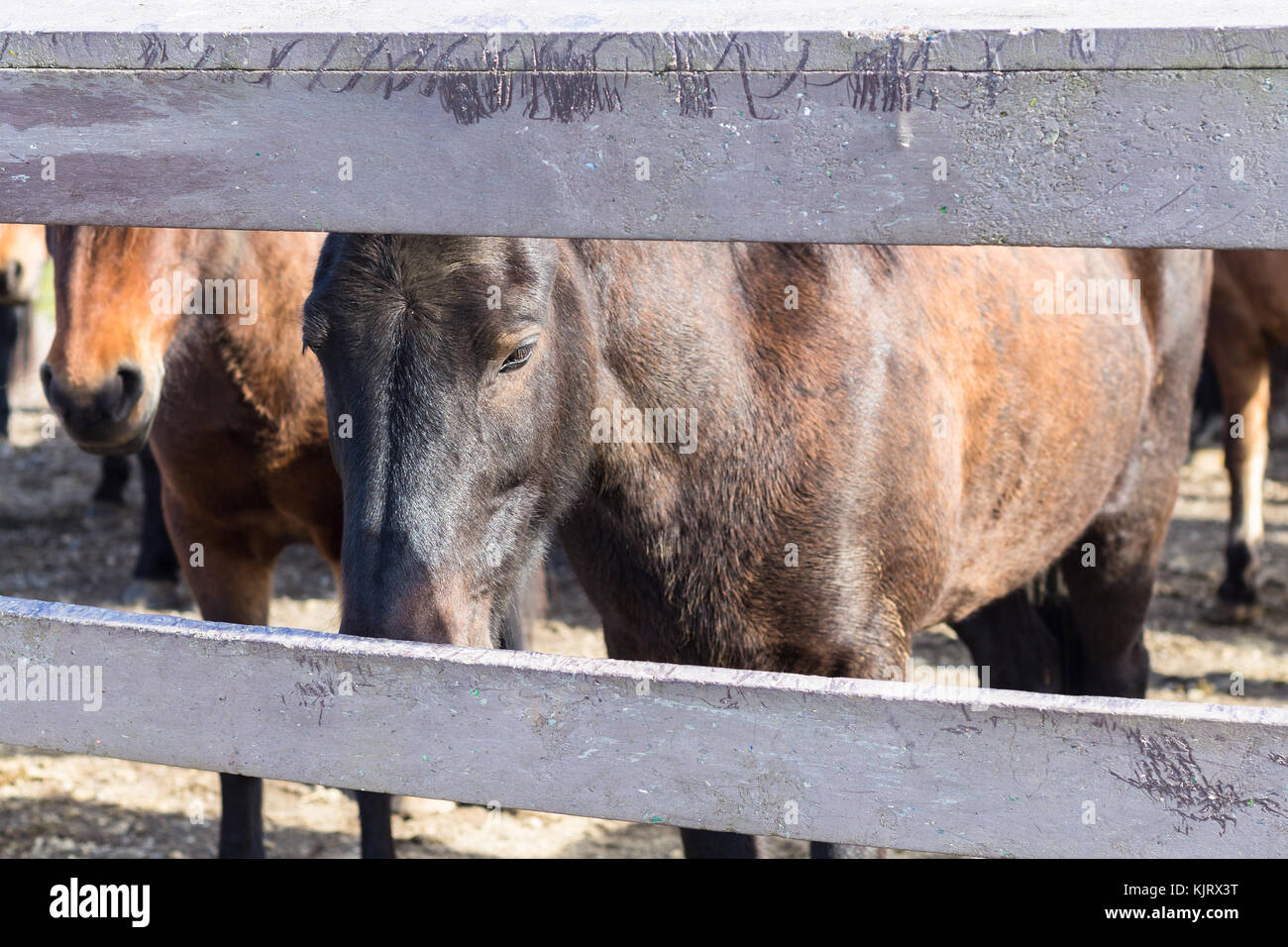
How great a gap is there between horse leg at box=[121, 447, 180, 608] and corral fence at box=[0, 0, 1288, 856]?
15.6 feet

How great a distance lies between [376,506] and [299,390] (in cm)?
160

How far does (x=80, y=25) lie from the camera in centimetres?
132

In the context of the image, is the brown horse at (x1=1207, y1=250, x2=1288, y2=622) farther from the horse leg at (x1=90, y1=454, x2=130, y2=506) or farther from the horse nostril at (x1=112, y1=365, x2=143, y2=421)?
the horse leg at (x1=90, y1=454, x2=130, y2=506)

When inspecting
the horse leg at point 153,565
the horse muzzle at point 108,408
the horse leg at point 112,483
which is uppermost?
the horse leg at point 112,483

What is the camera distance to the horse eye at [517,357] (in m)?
1.79

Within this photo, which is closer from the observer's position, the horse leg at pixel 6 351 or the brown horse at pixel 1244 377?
the brown horse at pixel 1244 377

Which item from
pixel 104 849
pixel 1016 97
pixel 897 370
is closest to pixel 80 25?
pixel 1016 97

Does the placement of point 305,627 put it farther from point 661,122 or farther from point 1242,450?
point 661,122

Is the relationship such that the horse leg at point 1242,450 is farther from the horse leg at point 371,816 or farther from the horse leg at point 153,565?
Answer: the horse leg at point 153,565

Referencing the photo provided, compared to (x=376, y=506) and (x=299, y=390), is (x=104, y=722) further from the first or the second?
(x=299, y=390)

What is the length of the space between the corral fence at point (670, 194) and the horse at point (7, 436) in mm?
2026

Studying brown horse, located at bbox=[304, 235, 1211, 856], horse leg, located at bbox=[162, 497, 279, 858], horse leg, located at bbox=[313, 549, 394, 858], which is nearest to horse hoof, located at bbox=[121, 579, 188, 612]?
horse leg, located at bbox=[162, 497, 279, 858]

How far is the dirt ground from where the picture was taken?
3.79 meters

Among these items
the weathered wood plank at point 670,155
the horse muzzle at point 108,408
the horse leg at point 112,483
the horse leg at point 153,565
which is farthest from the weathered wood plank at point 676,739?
the horse leg at point 112,483
